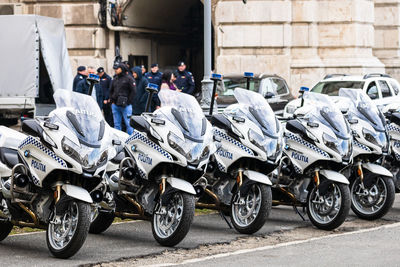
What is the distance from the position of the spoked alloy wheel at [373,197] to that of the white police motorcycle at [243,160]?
1469mm

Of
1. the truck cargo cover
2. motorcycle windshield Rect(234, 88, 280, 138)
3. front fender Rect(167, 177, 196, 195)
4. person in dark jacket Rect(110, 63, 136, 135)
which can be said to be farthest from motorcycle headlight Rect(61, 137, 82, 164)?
the truck cargo cover

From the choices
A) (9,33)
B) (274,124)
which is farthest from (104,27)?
(274,124)

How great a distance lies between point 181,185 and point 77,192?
114cm

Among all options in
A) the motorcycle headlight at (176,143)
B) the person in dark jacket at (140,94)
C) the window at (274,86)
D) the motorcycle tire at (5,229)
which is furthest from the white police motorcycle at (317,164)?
the window at (274,86)

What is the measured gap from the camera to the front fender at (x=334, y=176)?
11.3m

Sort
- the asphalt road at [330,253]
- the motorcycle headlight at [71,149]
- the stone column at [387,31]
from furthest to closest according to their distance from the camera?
1. the stone column at [387,31]
2. the motorcycle headlight at [71,149]
3. the asphalt road at [330,253]

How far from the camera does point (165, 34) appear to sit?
115 feet

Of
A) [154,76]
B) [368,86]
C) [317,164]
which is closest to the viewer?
[317,164]

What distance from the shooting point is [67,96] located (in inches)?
394

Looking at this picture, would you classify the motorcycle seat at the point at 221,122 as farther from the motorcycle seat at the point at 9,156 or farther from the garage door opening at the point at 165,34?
the garage door opening at the point at 165,34

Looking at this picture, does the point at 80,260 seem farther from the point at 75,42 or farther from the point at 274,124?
the point at 75,42

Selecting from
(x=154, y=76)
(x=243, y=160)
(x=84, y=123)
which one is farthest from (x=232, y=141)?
(x=154, y=76)

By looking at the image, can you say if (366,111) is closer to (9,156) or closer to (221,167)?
(221,167)

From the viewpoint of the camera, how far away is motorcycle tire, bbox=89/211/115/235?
11.2 metres
